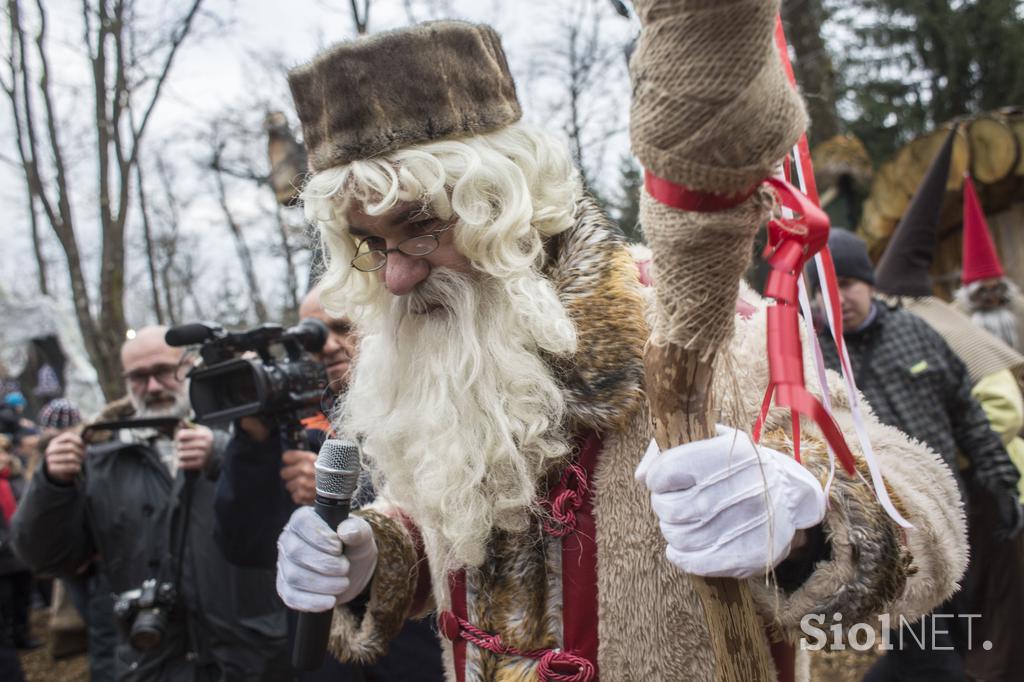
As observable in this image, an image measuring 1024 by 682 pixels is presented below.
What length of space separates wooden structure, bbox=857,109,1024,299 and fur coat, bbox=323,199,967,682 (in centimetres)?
653

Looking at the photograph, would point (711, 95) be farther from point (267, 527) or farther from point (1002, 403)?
point (1002, 403)

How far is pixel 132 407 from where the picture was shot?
151 inches

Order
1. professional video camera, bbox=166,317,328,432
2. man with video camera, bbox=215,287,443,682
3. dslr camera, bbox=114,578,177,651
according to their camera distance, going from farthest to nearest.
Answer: dslr camera, bbox=114,578,177,651
man with video camera, bbox=215,287,443,682
professional video camera, bbox=166,317,328,432

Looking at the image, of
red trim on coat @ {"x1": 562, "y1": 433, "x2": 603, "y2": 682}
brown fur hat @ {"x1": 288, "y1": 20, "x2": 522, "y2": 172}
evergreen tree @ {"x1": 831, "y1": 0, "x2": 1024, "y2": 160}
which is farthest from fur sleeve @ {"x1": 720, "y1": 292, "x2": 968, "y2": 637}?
evergreen tree @ {"x1": 831, "y1": 0, "x2": 1024, "y2": 160}

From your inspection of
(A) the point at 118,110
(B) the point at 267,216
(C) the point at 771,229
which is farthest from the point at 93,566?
(B) the point at 267,216

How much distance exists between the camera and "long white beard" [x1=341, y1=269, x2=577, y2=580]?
1614mm

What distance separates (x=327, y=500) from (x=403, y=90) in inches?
34.8

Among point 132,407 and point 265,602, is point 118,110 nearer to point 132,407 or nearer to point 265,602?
point 132,407

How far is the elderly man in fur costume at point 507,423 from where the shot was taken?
143cm

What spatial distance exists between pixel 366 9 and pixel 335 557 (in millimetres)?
5943

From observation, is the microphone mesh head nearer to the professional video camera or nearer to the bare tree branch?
the professional video camera

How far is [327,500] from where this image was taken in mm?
1639

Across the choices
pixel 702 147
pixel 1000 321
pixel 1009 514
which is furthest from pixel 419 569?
pixel 1000 321

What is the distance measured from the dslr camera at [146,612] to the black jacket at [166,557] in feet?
0.17
